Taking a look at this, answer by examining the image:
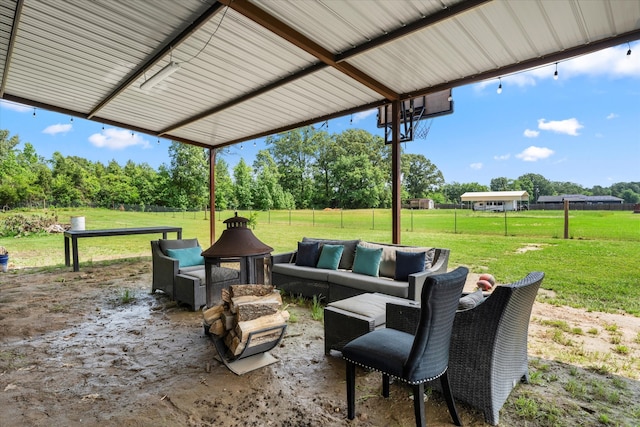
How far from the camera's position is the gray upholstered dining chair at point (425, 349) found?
1518 millimetres

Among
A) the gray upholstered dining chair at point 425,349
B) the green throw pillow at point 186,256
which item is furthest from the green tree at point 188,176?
the gray upholstered dining chair at point 425,349

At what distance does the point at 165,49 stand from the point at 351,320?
3659 mm

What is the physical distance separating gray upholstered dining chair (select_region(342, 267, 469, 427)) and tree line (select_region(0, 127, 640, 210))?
8300 mm

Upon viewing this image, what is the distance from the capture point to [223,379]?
235 centimetres

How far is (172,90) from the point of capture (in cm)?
477

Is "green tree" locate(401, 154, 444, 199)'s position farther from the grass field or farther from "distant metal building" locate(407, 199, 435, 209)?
the grass field

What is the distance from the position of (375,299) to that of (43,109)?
21.7 feet

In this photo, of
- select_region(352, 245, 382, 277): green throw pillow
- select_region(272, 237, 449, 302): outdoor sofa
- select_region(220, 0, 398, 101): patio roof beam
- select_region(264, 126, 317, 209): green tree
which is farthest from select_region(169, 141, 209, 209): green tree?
select_region(220, 0, 398, 101): patio roof beam

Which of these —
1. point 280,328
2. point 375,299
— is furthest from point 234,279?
point 375,299

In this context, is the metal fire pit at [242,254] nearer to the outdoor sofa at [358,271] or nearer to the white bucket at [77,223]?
the outdoor sofa at [358,271]

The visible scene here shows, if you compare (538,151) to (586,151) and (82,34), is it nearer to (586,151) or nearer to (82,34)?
(586,151)

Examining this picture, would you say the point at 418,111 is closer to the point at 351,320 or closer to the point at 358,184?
the point at 351,320

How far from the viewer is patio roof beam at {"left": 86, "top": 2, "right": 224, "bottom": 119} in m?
2.94

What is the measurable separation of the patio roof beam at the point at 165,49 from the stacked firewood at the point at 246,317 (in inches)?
100
